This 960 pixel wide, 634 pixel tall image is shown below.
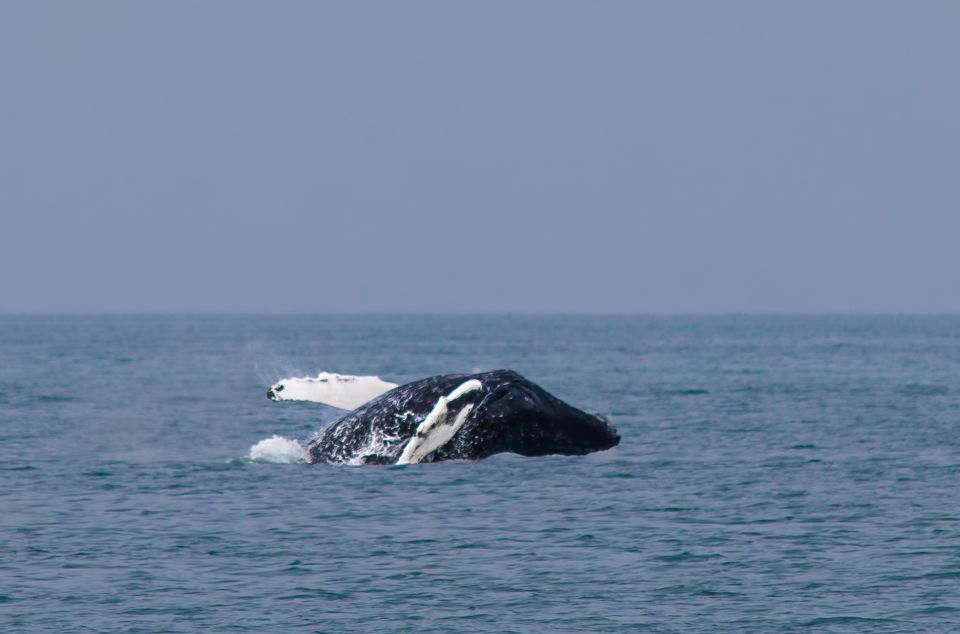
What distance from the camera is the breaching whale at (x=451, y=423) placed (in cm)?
2589

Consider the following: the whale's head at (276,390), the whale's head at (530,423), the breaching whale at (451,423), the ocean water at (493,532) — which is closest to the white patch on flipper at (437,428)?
the breaching whale at (451,423)

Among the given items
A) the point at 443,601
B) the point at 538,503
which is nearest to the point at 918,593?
the point at 443,601

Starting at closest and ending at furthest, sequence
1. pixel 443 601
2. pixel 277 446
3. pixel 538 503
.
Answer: pixel 443 601, pixel 538 503, pixel 277 446

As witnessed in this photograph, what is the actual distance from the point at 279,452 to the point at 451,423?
14.6 ft

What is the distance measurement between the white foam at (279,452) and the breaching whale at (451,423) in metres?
0.75

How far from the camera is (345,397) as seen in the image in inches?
1162

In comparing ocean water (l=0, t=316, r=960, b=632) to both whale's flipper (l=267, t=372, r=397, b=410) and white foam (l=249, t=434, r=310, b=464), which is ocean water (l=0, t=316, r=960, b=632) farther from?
whale's flipper (l=267, t=372, r=397, b=410)

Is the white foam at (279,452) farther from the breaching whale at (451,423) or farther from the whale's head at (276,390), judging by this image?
the whale's head at (276,390)

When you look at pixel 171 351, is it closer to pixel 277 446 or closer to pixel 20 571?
pixel 277 446

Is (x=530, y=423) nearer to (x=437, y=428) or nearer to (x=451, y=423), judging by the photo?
(x=451, y=423)

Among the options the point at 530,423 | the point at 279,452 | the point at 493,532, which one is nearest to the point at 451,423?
the point at 530,423

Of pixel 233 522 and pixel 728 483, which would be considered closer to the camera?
pixel 233 522

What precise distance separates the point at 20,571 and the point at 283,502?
18.5 ft

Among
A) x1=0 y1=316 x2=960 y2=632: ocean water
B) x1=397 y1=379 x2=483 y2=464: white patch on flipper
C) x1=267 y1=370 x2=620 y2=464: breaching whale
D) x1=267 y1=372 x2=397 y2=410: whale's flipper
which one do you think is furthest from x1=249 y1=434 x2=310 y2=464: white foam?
x1=397 y1=379 x2=483 y2=464: white patch on flipper
